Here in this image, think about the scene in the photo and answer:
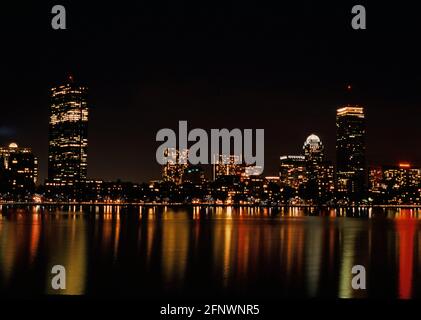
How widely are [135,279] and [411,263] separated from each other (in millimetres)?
16128

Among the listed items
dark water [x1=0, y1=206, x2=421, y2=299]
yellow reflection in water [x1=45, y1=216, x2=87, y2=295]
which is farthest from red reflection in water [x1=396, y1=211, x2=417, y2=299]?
yellow reflection in water [x1=45, y1=216, x2=87, y2=295]

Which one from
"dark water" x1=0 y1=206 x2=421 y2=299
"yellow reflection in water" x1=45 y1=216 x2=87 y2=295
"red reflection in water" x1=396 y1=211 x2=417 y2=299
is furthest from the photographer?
"red reflection in water" x1=396 y1=211 x2=417 y2=299

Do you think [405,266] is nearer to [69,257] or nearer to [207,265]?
[207,265]

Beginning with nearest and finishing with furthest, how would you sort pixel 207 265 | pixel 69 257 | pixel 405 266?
1. pixel 207 265
2. pixel 405 266
3. pixel 69 257

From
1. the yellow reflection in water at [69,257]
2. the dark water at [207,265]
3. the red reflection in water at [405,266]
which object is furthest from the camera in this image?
the red reflection in water at [405,266]

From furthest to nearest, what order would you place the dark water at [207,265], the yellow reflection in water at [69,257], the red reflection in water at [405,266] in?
1. the red reflection in water at [405,266]
2. the dark water at [207,265]
3. the yellow reflection in water at [69,257]

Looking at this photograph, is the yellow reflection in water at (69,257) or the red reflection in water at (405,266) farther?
the red reflection in water at (405,266)

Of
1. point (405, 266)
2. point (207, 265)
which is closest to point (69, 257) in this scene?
point (207, 265)

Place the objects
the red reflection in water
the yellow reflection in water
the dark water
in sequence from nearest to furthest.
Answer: the yellow reflection in water → the dark water → the red reflection in water

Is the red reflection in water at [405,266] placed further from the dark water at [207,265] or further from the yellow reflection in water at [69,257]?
the yellow reflection in water at [69,257]

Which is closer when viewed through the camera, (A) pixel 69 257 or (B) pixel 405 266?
(B) pixel 405 266

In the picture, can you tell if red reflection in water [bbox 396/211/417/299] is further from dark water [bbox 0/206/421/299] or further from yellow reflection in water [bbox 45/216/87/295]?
yellow reflection in water [bbox 45/216/87/295]

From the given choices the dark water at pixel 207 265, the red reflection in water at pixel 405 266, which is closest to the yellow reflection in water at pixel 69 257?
the dark water at pixel 207 265
